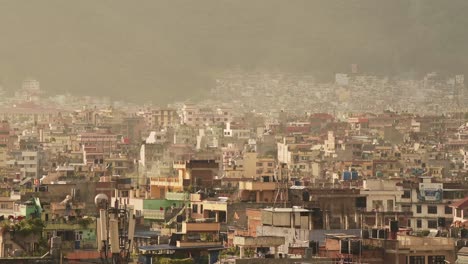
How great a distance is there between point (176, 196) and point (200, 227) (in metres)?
9.18

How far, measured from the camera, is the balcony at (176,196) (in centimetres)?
4117

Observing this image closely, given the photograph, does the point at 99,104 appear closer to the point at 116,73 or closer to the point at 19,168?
the point at 116,73

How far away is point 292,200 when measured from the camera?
34.8m

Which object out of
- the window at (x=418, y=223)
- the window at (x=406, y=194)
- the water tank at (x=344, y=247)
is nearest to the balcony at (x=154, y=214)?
the window at (x=406, y=194)

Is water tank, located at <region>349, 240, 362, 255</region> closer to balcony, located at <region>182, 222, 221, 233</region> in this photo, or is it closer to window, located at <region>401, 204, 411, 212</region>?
balcony, located at <region>182, 222, 221, 233</region>

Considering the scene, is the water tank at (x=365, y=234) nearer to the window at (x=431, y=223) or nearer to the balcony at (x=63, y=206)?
the balcony at (x=63, y=206)

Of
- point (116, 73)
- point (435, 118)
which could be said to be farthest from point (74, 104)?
point (435, 118)

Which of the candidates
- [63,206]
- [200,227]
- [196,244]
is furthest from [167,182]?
[196,244]

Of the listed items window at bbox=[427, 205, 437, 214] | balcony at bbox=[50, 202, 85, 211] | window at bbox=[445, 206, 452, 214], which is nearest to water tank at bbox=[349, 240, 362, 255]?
balcony at bbox=[50, 202, 85, 211]

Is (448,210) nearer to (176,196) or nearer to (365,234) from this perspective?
(176,196)

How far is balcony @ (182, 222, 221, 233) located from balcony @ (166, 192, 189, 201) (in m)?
7.38

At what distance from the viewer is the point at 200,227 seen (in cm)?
3328

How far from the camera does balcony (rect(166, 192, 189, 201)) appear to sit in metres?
41.2

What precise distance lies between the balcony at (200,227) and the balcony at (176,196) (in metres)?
7.38
